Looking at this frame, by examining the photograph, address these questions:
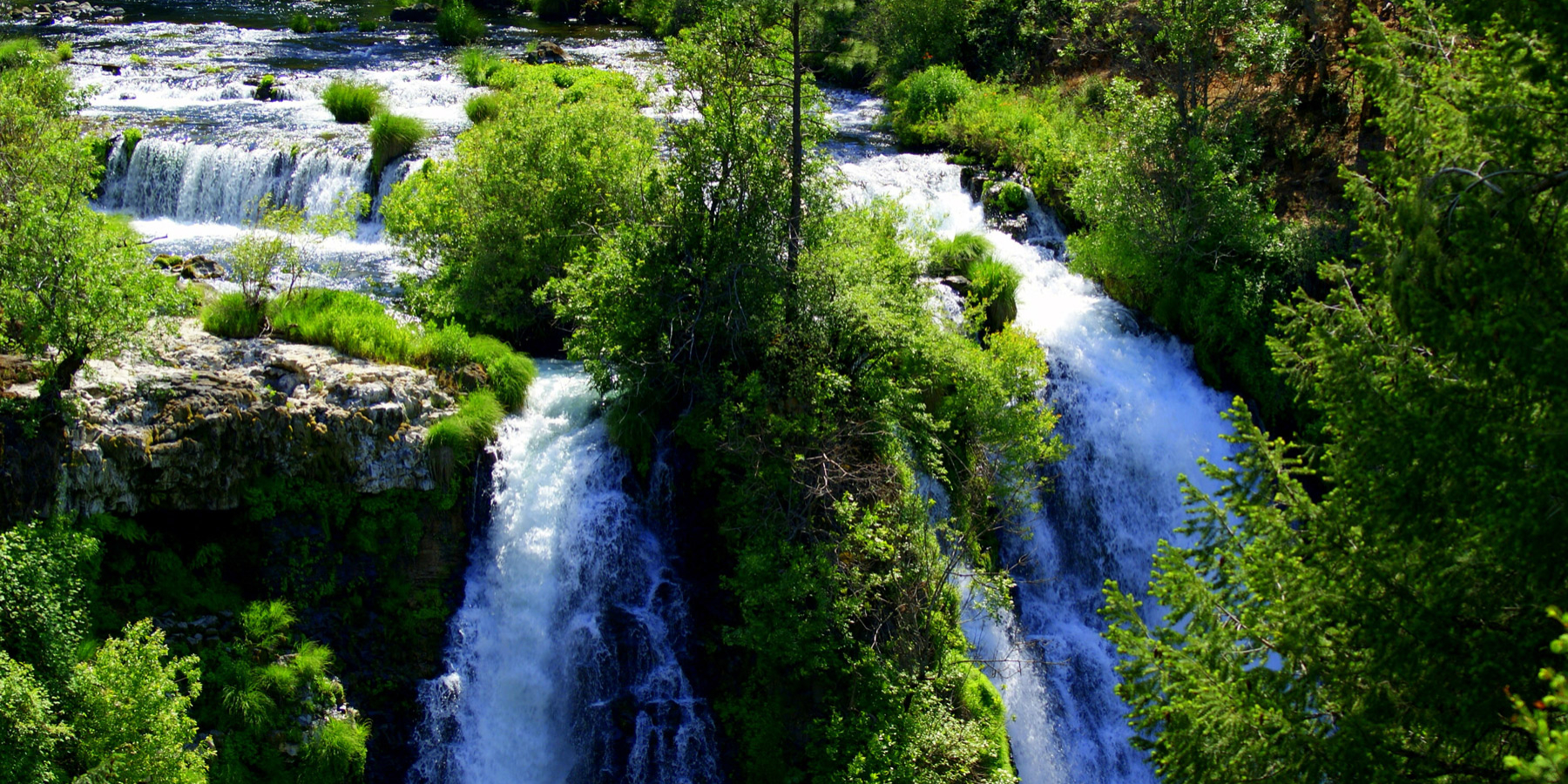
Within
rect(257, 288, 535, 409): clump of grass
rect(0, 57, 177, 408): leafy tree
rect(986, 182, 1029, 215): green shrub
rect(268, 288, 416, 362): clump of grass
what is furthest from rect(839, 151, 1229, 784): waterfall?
rect(0, 57, 177, 408): leafy tree

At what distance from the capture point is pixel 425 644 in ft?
Result: 47.9

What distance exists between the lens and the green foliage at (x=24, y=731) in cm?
1024

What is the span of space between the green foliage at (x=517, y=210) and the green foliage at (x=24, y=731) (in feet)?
31.4

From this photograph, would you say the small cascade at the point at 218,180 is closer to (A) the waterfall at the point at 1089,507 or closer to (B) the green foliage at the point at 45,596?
(B) the green foliage at the point at 45,596

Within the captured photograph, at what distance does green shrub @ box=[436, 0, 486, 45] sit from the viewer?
39.8m

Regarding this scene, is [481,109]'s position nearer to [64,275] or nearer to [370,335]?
[370,335]

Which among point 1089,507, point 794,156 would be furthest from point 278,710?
point 1089,507

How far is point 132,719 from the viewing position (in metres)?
11.0

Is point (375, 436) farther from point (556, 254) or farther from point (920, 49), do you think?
point (920, 49)

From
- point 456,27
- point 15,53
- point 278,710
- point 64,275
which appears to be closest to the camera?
point 64,275

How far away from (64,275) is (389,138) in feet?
41.7

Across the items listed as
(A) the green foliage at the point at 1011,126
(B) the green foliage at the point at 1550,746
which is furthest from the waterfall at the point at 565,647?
(A) the green foliage at the point at 1011,126

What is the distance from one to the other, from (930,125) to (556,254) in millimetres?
14601

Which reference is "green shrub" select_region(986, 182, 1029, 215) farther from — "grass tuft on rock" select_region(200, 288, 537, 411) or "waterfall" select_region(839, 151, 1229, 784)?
"grass tuft on rock" select_region(200, 288, 537, 411)
